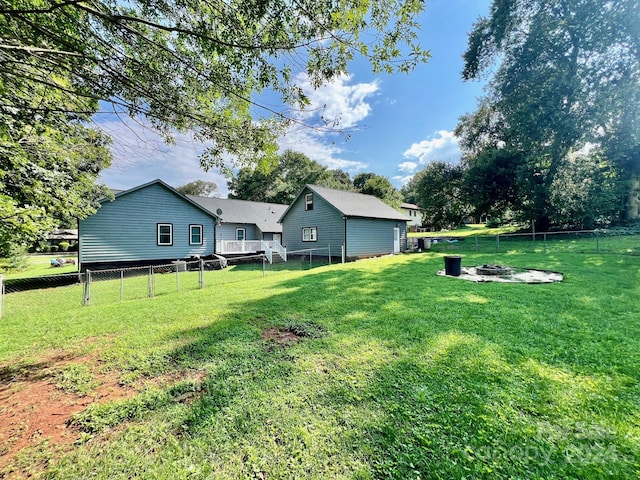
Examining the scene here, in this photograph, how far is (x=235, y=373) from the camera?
3.32 m

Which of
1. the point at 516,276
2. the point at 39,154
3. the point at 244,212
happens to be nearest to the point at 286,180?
the point at 244,212

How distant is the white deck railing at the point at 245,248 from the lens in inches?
686

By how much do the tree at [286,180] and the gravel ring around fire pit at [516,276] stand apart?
104ft

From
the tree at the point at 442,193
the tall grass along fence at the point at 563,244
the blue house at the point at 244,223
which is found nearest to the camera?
the tall grass along fence at the point at 563,244

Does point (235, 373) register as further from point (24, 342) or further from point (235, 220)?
point (235, 220)

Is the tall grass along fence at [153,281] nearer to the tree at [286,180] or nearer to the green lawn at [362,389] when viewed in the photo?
the green lawn at [362,389]

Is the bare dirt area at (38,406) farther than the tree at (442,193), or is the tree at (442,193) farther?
the tree at (442,193)

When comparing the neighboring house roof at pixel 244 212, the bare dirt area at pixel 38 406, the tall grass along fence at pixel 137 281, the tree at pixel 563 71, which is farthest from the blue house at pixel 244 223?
the tree at pixel 563 71

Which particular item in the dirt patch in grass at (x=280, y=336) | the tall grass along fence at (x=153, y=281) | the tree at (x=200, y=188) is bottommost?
the dirt patch in grass at (x=280, y=336)

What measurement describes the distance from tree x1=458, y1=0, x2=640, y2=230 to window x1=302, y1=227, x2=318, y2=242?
1519 cm

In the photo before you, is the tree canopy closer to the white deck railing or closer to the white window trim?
the white window trim

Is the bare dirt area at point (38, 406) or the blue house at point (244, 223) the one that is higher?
the blue house at point (244, 223)

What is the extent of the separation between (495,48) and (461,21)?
63.5 ft

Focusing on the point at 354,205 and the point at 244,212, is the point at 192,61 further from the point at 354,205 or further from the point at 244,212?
the point at 244,212
